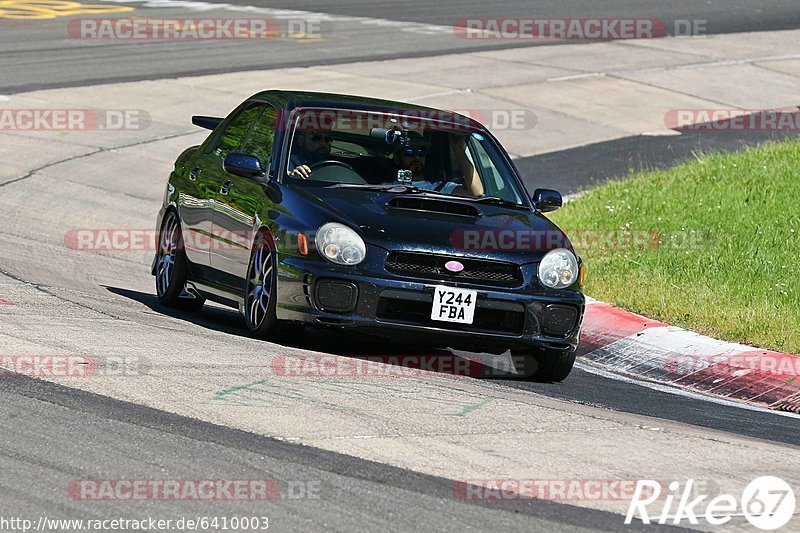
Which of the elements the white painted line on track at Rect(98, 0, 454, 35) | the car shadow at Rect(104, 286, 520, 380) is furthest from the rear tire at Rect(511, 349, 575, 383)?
the white painted line on track at Rect(98, 0, 454, 35)

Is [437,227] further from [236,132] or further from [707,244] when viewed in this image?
[707,244]

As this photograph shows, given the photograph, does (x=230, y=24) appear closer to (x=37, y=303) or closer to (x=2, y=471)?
(x=37, y=303)

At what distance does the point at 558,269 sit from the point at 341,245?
1.30 m

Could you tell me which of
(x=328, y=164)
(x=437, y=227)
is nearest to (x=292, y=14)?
(x=328, y=164)

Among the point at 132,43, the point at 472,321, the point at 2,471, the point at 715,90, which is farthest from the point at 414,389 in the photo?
the point at 132,43

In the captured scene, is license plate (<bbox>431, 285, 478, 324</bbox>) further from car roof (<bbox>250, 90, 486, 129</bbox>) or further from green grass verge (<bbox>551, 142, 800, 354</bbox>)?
green grass verge (<bbox>551, 142, 800, 354</bbox>)

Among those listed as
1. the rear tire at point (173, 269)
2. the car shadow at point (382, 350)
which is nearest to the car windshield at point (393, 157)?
the car shadow at point (382, 350)

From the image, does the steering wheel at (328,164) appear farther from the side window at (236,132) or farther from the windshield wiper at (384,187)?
the side window at (236,132)

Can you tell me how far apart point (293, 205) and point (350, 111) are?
114cm

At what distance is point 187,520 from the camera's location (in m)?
5.30

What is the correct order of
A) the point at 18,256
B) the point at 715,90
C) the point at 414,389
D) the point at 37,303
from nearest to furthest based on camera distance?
1. the point at 414,389
2. the point at 37,303
3. the point at 18,256
4. the point at 715,90

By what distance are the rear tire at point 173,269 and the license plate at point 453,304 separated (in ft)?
8.27

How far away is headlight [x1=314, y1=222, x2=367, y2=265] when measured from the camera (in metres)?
8.62

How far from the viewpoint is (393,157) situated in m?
9.70
